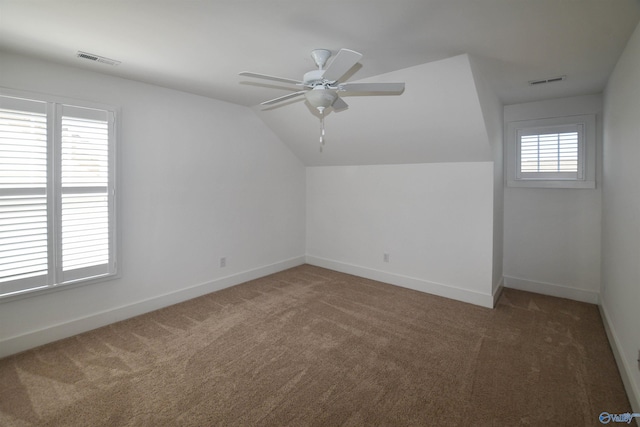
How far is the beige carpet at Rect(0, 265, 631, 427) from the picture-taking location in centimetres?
199

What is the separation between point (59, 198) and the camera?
9.13 ft

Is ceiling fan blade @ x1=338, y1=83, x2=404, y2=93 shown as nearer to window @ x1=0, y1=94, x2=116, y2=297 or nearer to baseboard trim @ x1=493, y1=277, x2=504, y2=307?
window @ x1=0, y1=94, x2=116, y2=297

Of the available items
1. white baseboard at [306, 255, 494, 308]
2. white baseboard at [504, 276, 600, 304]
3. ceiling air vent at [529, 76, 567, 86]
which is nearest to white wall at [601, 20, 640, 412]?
ceiling air vent at [529, 76, 567, 86]

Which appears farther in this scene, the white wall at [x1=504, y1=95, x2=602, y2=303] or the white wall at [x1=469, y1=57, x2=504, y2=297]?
the white wall at [x1=504, y1=95, x2=602, y2=303]

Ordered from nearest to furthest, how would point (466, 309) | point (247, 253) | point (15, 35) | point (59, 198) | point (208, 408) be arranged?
point (208, 408), point (15, 35), point (59, 198), point (466, 309), point (247, 253)

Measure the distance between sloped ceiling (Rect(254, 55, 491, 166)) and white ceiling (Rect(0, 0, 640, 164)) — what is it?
12 cm

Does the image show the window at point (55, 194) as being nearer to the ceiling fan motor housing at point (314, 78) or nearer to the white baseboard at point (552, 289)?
the ceiling fan motor housing at point (314, 78)

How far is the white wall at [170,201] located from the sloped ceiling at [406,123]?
657 millimetres

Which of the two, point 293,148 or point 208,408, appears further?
point 293,148

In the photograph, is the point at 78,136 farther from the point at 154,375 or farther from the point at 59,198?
the point at 154,375

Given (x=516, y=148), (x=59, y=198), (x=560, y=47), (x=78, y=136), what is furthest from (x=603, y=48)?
(x=59, y=198)

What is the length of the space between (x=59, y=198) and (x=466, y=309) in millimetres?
4319

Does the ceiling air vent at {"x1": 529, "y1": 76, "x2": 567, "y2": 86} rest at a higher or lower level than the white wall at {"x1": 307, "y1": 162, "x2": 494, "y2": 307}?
higher

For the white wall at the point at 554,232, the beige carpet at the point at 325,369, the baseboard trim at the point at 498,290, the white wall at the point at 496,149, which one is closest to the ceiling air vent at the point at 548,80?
the white wall at the point at 496,149
